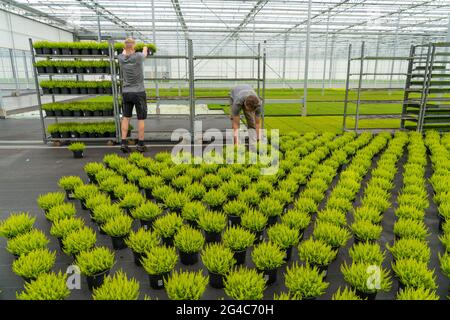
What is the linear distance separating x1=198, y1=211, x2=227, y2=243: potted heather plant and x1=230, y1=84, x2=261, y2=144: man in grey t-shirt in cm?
294

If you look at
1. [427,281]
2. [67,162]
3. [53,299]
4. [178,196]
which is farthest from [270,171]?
[67,162]

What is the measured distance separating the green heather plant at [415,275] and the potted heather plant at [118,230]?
6.99 ft

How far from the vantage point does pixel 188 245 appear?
242 cm

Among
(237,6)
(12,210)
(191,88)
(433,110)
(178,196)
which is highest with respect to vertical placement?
(237,6)

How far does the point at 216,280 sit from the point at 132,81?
4.47 meters

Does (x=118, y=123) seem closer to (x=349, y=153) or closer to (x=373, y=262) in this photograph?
(x=349, y=153)

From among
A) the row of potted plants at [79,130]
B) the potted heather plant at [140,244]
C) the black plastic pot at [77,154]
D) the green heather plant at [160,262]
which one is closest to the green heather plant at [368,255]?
the green heather plant at [160,262]

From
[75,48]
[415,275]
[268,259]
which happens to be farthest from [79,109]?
[415,275]

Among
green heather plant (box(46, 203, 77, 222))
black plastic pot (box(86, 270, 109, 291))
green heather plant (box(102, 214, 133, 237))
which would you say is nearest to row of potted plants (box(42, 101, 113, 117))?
green heather plant (box(46, 203, 77, 222))

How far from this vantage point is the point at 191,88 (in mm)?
6547

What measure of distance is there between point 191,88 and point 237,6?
985 centimetres

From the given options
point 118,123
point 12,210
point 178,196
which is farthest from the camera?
point 118,123

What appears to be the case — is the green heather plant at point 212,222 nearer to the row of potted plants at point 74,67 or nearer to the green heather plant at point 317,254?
the green heather plant at point 317,254
